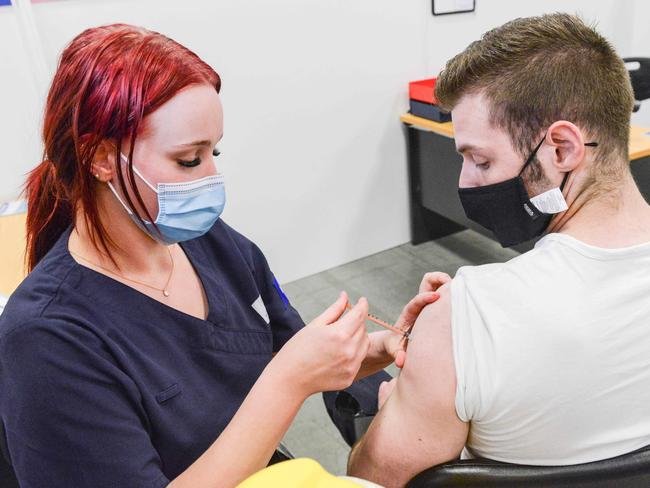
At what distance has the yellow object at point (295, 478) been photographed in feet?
1.60

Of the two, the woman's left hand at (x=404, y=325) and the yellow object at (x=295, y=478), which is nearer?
the yellow object at (x=295, y=478)

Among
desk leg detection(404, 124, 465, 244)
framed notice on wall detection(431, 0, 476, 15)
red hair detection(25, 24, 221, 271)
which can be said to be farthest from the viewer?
desk leg detection(404, 124, 465, 244)

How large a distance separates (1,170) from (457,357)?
2.12 meters

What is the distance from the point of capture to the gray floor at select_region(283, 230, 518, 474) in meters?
2.77

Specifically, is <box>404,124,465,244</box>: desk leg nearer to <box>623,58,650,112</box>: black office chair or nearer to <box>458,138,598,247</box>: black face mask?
<box>623,58,650,112</box>: black office chair

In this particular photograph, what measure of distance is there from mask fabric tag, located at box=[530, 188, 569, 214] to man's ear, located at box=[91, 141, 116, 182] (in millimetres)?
720

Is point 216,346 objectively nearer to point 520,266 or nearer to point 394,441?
point 394,441

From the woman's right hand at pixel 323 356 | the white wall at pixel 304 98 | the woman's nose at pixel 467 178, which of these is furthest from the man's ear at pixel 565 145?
the white wall at pixel 304 98

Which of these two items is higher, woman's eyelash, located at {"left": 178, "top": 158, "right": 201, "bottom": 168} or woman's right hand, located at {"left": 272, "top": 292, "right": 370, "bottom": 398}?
woman's eyelash, located at {"left": 178, "top": 158, "right": 201, "bottom": 168}

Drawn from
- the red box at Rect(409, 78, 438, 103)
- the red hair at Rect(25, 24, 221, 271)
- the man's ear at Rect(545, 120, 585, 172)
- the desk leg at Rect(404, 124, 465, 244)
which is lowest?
the desk leg at Rect(404, 124, 465, 244)

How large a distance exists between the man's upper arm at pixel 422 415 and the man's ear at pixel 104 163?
56cm

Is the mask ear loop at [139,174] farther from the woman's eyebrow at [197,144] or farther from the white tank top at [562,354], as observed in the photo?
the white tank top at [562,354]

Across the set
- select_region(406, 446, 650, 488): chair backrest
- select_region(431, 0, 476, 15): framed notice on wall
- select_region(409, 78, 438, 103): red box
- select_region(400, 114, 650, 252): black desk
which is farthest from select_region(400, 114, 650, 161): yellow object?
select_region(406, 446, 650, 488): chair backrest

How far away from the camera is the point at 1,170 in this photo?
2.21 meters
